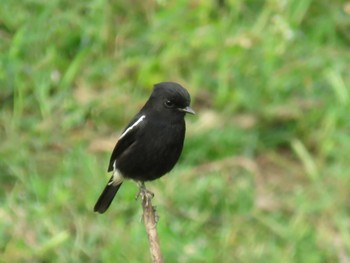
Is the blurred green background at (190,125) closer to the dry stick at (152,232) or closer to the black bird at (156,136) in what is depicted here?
the black bird at (156,136)

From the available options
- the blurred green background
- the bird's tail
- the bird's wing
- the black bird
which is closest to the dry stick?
the black bird

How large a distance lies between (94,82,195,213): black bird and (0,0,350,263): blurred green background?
4.34 feet

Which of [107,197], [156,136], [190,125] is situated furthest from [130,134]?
[190,125]

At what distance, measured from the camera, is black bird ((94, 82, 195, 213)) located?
4738mm

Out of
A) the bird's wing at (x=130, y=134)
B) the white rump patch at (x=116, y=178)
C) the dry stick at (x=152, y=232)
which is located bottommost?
the dry stick at (x=152, y=232)

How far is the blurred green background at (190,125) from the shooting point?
6422mm

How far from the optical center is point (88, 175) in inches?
265

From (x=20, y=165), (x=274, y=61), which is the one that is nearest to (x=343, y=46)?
(x=274, y=61)

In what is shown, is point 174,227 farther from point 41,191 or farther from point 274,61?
point 274,61

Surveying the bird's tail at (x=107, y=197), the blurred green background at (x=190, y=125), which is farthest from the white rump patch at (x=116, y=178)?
the blurred green background at (x=190, y=125)

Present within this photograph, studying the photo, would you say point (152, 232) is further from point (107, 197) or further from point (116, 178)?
point (107, 197)

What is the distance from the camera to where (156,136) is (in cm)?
480

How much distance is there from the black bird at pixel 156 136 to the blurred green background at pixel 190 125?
132 centimetres

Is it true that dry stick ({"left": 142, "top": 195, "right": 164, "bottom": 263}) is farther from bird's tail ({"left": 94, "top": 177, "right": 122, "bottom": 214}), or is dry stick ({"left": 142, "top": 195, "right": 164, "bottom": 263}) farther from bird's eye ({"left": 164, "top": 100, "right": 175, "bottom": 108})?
bird's tail ({"left": 94, "top": 177, "right": 122, "bottom": 214})
